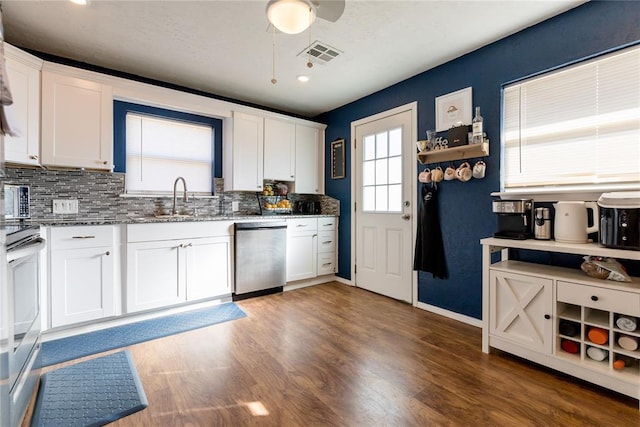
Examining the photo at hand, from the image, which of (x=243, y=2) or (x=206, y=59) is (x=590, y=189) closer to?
(x=243, y=2)

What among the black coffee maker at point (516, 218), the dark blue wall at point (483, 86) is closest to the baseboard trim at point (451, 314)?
the dark blue wall at point (483, 86)

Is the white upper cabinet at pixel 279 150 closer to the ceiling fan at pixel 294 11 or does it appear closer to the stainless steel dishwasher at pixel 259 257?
the stainless steel dishwasher at pixel 259 257

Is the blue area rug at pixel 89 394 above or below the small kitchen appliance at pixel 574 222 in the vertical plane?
below

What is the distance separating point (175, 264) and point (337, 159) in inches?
95.4

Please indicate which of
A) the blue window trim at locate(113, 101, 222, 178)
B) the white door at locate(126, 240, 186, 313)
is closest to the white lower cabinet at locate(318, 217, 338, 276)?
the white door at locate(126, 240, 186, 313)

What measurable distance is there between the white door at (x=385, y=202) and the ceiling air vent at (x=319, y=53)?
3.28 feet

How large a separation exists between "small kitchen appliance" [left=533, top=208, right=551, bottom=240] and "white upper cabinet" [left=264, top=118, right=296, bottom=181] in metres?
2.80

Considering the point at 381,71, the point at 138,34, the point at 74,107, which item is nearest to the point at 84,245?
the point at 74,107

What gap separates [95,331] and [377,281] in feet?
9.19

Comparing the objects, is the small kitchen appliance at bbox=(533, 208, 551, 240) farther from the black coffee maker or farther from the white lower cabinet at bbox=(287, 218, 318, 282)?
the white lower cabinet at bbox=(287, 218, 318, 282)

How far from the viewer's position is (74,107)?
8.12ft

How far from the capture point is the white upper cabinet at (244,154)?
3.47m

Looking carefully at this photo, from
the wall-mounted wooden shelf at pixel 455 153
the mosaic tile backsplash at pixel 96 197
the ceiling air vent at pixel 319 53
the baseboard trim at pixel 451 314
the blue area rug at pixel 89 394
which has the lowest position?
the blue area rug at pixel 89 394

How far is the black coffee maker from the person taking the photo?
2.06 metres
